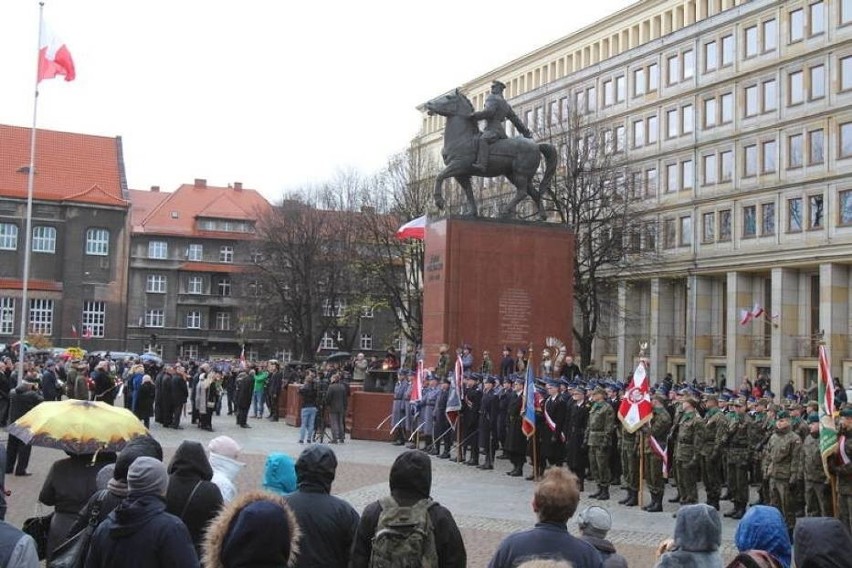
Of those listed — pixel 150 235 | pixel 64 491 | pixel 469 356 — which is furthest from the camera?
pixel 150 235

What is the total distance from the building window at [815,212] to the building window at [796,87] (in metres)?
Result: 5.37

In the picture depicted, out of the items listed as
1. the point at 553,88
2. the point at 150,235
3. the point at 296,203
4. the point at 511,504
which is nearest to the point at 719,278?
the point at 553,88

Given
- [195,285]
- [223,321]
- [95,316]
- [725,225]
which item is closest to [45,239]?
[95,316]

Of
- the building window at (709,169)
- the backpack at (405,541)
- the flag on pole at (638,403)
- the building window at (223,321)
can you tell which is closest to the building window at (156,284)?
the building window at (223,321)

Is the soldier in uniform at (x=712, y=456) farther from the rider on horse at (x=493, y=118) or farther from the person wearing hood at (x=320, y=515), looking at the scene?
the person wearing hood at (x=320, y=515)

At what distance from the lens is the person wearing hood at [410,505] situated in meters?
5.19

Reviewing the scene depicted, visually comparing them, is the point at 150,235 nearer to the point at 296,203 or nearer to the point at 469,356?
the point at 296,203

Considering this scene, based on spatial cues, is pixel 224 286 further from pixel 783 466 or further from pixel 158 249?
pixel 783 466

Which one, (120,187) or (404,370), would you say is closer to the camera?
(404,370)

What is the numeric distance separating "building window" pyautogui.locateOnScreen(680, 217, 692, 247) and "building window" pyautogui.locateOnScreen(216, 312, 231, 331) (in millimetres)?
47304

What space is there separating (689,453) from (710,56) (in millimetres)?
47870

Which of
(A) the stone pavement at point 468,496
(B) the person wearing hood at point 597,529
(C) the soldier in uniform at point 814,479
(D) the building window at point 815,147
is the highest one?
(D) the building window at point 815,147

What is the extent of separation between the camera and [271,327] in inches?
2712

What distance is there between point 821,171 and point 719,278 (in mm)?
9893
